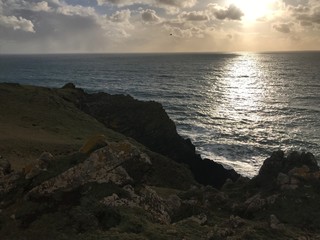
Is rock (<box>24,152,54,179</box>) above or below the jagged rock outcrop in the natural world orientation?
above

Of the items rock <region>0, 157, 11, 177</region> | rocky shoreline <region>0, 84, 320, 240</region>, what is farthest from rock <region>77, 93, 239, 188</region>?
rock <region>0, 157, 11, 177</region>

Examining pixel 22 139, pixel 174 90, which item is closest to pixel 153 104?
pixel 22 139

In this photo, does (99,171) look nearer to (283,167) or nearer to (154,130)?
(283,167)

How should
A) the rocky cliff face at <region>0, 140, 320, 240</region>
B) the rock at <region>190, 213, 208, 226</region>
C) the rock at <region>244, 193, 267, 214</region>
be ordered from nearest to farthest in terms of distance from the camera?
the rocky cliff face at <region>0, 140, 320, 240</region> → the rock at <region>190, 213, 208, 226</region> → the rock at <region>244, 193, 267, 214</region>

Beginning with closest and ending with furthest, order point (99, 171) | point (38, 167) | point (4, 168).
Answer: point (99, 171) < point (38, 167) < point (4, 168)

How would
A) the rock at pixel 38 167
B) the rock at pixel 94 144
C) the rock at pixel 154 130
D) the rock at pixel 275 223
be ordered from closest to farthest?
the rock at pixel 275 223, the rock at pixel 38 167, the rock at pixel 94 144, the rock at pixel 154 130

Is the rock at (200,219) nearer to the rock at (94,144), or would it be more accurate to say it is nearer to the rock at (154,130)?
the rock at (94,144)

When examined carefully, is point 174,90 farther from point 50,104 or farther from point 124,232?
point 124,232

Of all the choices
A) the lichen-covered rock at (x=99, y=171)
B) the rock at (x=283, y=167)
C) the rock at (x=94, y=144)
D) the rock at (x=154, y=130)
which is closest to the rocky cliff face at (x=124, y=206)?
the lichen-covered rock at (x=99, y=171)

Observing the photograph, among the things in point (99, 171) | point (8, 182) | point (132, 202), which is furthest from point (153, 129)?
point (132, 202)

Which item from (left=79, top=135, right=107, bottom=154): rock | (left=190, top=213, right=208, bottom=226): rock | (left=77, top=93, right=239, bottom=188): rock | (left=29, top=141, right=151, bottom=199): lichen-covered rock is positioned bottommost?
(left=77, top=93, right=239, bottom=188): rock

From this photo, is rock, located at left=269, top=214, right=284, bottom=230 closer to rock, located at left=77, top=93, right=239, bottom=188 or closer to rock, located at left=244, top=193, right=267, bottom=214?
rock, located at left=244, top=193, right=267, bottom=214

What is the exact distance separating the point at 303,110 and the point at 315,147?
113 feet

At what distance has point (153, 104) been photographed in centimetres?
6631
